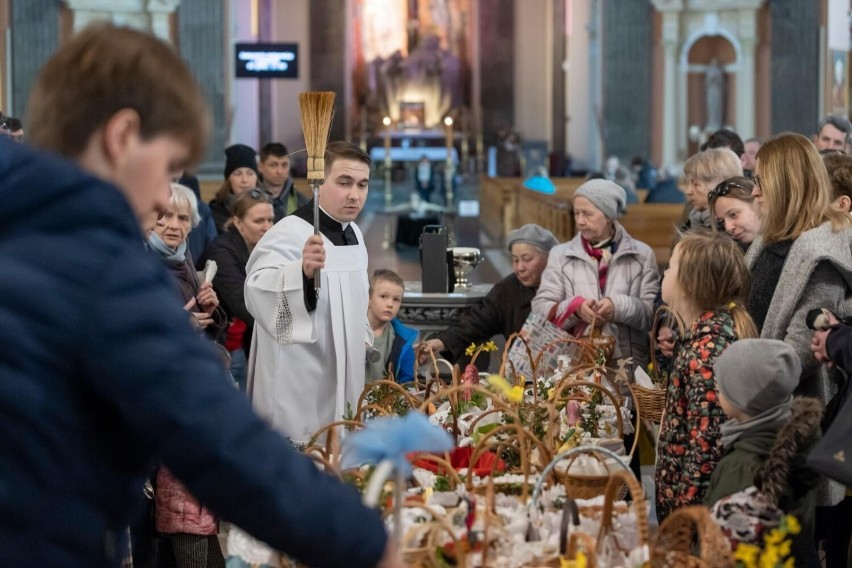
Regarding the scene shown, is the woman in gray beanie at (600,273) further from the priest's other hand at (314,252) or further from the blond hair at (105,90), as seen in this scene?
the blond hair at (105,90)

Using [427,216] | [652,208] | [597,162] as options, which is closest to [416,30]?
[597,162]

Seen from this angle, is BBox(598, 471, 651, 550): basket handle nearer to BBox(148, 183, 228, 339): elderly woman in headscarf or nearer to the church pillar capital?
BBox(148, 183, 228, 339): elderly woman in headscarf

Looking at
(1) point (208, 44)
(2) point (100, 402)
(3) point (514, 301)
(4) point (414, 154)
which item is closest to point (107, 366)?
(2) point (100, 402)

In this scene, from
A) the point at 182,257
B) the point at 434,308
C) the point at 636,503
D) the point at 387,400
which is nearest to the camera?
the point at 636,503

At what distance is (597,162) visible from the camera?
2855 cm

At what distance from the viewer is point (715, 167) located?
21.4 ft

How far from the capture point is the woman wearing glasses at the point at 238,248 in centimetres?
716

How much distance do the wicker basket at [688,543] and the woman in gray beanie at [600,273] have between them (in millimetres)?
3460

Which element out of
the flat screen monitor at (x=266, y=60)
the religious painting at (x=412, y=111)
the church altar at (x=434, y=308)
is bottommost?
the church altar at (x=434, y=308)

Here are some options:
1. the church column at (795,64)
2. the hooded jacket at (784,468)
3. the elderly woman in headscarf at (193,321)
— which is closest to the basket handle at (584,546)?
the hooded jacket at (784,468)

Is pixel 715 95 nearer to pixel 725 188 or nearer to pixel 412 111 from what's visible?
pixel 412 111

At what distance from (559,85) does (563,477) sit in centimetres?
3122

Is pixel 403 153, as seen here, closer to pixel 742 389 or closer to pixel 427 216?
pixel 427 216

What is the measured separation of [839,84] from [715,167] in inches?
607
